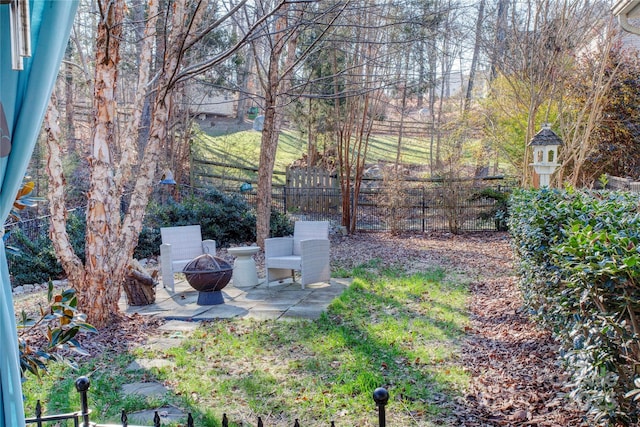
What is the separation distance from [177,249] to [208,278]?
1.38 metres

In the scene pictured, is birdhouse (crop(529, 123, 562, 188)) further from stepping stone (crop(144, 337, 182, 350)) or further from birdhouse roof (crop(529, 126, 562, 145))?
stepping stone (crop(144, 337, 182, 350))

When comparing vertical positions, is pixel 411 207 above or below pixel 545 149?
below

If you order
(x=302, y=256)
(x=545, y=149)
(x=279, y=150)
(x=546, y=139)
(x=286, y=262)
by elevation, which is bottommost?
(x=286, y=262)

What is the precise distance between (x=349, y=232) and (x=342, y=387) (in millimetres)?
10019

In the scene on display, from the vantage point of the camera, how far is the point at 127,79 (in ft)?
61.3

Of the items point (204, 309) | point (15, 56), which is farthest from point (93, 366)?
point (15, 56)

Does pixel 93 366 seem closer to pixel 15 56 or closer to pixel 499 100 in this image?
pixel 15 56

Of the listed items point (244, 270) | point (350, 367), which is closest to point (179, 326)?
point (244, 270)

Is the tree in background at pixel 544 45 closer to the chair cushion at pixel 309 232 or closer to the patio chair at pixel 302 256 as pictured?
the chair cushion at pixel 309 232

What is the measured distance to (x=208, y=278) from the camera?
6570 mm

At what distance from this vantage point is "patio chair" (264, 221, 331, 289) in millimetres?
7363

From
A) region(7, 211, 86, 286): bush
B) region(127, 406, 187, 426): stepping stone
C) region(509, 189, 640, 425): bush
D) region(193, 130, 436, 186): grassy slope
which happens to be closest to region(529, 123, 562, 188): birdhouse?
region(509, 189, 640, 425): bush

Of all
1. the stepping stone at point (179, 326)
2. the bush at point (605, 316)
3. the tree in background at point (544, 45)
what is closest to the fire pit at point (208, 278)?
the stepping stone at point (179, 326)

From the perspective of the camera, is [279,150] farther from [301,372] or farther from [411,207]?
[301,372]
